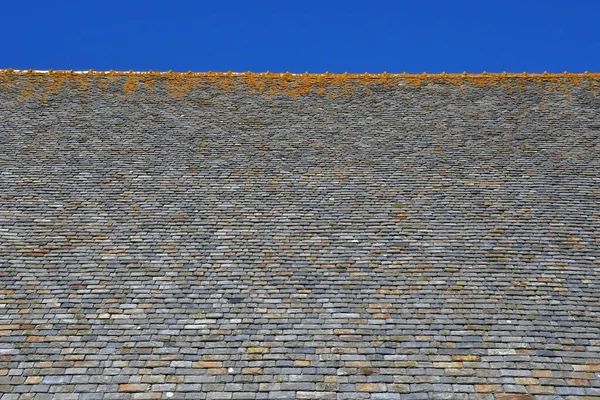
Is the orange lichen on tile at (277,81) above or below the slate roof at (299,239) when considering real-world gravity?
above

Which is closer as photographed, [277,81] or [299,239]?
[299,239]

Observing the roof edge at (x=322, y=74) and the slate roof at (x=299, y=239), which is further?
the roof edge at (x=322, y=74)

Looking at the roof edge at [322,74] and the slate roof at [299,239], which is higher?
the roof edge at [322,74]

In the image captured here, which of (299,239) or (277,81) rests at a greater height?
(277,81)

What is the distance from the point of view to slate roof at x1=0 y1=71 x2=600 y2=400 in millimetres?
6023

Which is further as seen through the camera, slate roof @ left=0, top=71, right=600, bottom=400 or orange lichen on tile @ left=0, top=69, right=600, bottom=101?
orange lichen on tile @ left=0, top=69, right=600, bottom=101

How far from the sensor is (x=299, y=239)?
7812 millimetres

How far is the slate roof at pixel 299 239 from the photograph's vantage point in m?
6.02

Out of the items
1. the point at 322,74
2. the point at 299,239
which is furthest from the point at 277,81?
the point at 299,239

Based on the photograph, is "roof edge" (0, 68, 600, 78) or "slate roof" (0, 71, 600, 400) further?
"roof edge" (0, 68, 600, 78)

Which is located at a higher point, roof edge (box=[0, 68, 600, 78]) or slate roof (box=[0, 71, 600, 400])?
roof edge (box=[0, 68, 600, 78])

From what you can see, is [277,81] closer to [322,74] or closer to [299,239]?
[322,74]

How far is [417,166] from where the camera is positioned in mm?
9227

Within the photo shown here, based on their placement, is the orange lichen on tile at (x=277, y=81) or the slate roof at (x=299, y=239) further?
the orange lichen on tile at (x=277, y=81)
